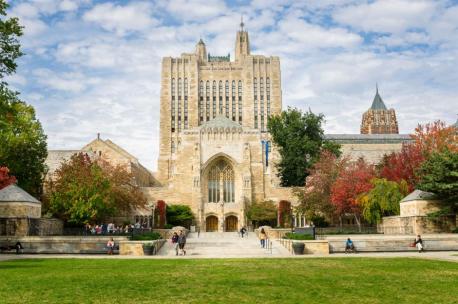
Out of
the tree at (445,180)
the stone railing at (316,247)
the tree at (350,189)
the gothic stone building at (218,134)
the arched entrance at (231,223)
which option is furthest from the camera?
the gothic stone building at (218,134)

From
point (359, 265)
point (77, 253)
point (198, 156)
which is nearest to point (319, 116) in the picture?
point (198, 156)

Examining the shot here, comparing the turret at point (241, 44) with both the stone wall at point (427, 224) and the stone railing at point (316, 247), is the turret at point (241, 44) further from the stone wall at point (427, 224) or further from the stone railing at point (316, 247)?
the stone railing at point (316, 247)

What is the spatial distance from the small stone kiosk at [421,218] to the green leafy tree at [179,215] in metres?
27.2

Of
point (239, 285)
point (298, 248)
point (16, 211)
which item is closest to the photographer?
point (239, 285)

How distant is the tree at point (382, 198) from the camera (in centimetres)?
4084

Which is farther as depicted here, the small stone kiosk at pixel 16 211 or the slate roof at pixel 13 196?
the slate roof at pixel 13 196

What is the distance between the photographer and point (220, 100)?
320ft

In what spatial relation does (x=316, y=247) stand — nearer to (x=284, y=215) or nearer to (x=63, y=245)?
(x=63, y=245)

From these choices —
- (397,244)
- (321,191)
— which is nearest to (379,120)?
(321,191)

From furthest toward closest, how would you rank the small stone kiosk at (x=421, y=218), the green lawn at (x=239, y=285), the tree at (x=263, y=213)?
the tree at (x=263, y=213) → the small stone kiosk at (x=421, y=218) → the green lawn at (x=239, y=285)

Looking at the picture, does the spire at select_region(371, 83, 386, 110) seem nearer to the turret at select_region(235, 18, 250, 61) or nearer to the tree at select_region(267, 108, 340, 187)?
the turret at select_region(235, 18, 250, 61)

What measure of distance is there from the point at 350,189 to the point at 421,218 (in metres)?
11.4

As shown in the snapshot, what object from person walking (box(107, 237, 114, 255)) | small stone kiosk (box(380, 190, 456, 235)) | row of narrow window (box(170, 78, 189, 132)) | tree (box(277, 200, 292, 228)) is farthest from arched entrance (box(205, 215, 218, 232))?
row of narrow window (box(170, 78, 189, 132))

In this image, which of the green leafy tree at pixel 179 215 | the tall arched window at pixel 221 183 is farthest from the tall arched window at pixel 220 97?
the green leafy tree at pixel 179 215
